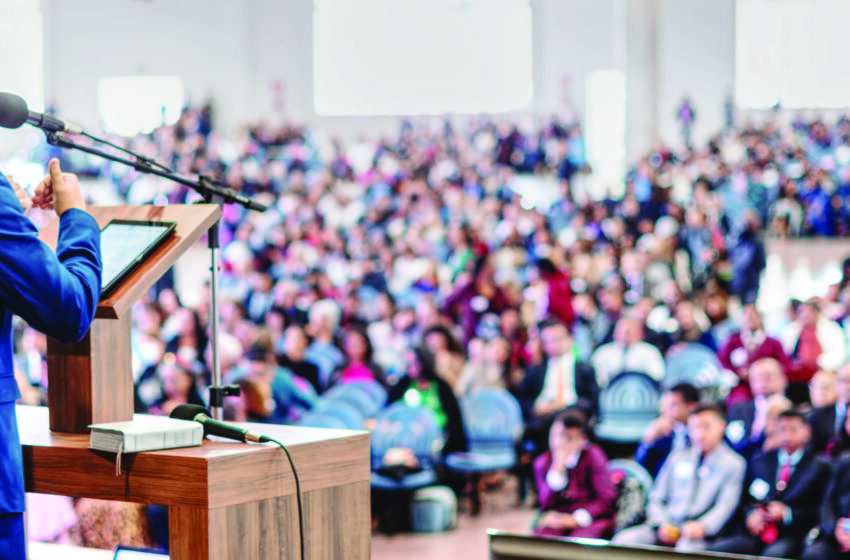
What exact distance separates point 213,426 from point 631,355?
4.78 metres

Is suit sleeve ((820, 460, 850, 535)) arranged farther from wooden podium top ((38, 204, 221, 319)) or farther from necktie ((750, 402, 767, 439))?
wooden podium top ((38, 204, 221, 319))

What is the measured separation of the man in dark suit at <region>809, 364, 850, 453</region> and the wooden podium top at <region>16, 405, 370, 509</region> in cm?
335

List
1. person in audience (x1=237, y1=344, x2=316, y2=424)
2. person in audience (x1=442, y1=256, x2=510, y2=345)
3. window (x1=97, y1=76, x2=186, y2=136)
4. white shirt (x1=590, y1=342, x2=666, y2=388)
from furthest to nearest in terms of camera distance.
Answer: window (x1=97, y1=76, x2=186, y2=136) < person in audience (x1=442, y1=256, x2=510, y2=345) < white shirt (x1=590, y1=342, x2=666, y2=388) < person in audience (x1=237, y1=344, x2=316, y2=424)

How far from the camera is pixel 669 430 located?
5117 mm

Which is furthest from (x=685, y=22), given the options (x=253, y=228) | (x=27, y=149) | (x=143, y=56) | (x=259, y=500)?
(x=259, y=500)

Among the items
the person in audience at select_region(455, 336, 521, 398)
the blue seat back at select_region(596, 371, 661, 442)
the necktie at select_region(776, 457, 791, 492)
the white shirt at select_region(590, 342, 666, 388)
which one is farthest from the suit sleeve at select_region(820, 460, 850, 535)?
the person in audience at select_region(455, 336, 521, 398)

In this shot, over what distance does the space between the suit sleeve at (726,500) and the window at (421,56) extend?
13.7 metres

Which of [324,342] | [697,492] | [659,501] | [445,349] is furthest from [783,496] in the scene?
[324,342]

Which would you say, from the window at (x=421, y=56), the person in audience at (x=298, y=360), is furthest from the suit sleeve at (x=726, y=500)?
the window at (x=421, y=56)

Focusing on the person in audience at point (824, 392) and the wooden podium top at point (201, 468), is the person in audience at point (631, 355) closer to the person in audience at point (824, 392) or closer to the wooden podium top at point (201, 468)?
the person in audience at point (824, 392)

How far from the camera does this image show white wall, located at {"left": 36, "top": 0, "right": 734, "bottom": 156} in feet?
51.1

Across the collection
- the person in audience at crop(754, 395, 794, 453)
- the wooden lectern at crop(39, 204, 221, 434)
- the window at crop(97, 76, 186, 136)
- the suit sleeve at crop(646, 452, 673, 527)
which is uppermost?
the window at crop(97, 76, 186, 136)

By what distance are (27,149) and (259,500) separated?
1642 cm

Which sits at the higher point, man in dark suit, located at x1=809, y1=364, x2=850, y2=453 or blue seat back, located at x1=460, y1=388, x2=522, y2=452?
man in dark suit, located at x1=809, y1=364, x2=850, y2=453
